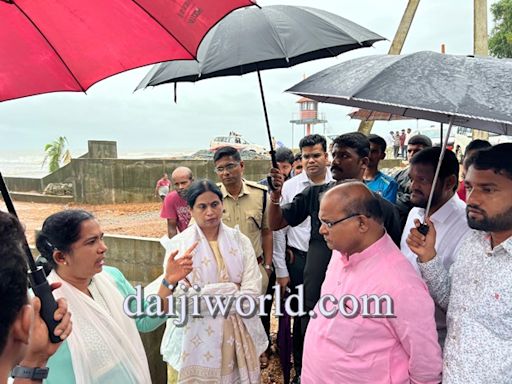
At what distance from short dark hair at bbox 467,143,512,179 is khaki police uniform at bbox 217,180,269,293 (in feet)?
6.56

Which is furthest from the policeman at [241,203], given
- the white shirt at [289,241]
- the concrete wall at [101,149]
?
the concrete wall at [101,149]

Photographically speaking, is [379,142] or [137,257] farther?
[137,257]

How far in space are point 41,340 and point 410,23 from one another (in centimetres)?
896

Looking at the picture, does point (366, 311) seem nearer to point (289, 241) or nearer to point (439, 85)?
point (439, 85)

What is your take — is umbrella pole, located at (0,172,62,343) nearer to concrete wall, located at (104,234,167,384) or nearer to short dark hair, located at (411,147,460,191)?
short dark hair, located at (411,147,460,191)

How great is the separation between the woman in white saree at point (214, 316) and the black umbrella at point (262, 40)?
0.81m

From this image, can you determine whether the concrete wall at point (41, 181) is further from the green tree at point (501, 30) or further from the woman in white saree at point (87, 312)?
the green tree at point (501, 30)

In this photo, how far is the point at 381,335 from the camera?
5.50ft

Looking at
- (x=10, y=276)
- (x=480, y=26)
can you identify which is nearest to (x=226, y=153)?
(x=10, y=276)

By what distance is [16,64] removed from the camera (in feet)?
6.05

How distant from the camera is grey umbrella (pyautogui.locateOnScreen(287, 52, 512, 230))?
55.0 inches

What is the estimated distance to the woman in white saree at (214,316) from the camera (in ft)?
7.99

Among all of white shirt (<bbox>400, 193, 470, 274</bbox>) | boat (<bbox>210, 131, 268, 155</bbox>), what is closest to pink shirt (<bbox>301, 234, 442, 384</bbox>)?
white shirt (<bbox>400, 193, 470, 274</bbox>)

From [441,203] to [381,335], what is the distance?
0.99 meters
